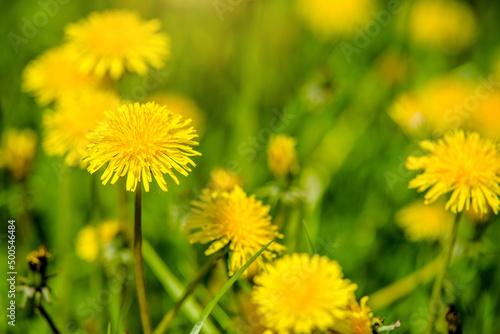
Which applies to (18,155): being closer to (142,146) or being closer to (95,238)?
(95,238)

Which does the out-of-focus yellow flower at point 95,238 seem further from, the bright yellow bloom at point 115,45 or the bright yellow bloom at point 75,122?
the bright yellow bloom at point 115,45

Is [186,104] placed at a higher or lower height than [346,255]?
higher

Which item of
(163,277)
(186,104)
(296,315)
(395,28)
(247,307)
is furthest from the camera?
(395,28)

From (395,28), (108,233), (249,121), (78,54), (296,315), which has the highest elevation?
(395,28)

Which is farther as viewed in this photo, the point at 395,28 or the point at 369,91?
the point at 395,28

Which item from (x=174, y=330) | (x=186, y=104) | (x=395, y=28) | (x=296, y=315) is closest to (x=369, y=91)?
(x=395, y=28)

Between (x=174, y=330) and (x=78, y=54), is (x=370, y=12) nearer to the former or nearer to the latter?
(x=78, y=54)

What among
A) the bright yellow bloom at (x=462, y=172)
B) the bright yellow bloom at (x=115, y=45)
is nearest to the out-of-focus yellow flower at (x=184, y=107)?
the bright yellow bloom at (x=115, y=45)

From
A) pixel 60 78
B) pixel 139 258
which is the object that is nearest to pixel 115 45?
pixel 60 78
